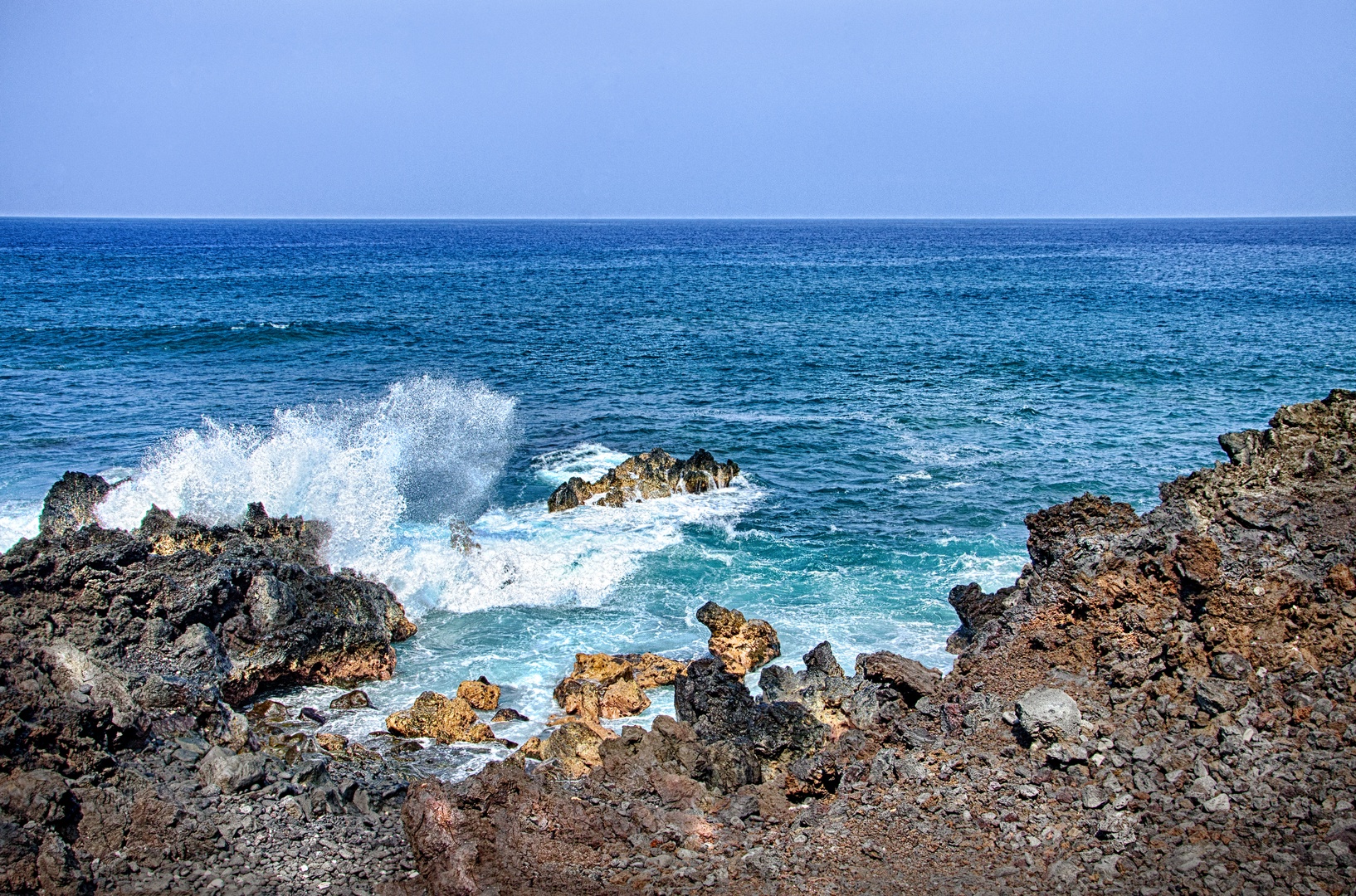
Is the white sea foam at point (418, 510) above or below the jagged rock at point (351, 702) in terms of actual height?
above

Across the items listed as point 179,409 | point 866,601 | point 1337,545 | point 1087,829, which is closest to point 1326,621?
point 1337,545

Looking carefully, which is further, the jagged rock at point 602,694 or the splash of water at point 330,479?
the splash of water at point 330,479

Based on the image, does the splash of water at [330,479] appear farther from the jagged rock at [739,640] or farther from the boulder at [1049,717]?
the boulder at [1049,717]

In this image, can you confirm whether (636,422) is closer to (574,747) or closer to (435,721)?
(435,721)

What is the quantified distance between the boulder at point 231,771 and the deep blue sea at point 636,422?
3.27 m

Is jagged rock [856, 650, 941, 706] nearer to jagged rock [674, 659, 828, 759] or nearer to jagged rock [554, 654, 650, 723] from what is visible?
jagged rock [674, 659, 828, 759]

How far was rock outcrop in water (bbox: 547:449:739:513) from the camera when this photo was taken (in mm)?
29234

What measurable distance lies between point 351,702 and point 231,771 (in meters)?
4.40

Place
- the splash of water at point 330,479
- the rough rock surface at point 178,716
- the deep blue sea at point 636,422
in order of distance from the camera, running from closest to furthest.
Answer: the rough rock surface at point 178,716 → the deep blue sea at point 636,422 → the splash of water at point 330,479

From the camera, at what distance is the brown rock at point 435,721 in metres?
16.0

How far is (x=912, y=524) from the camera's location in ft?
88.1

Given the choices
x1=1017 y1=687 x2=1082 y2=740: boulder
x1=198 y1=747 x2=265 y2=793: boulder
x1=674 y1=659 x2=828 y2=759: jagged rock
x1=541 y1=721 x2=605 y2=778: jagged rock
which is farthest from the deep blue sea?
x1=1017 y1=687 x2=1082 y2=740: boulder

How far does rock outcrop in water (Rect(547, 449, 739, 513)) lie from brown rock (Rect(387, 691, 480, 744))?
12.8 meters

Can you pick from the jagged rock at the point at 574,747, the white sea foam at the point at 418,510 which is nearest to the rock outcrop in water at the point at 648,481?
the white sea foam at the point at 418,510
